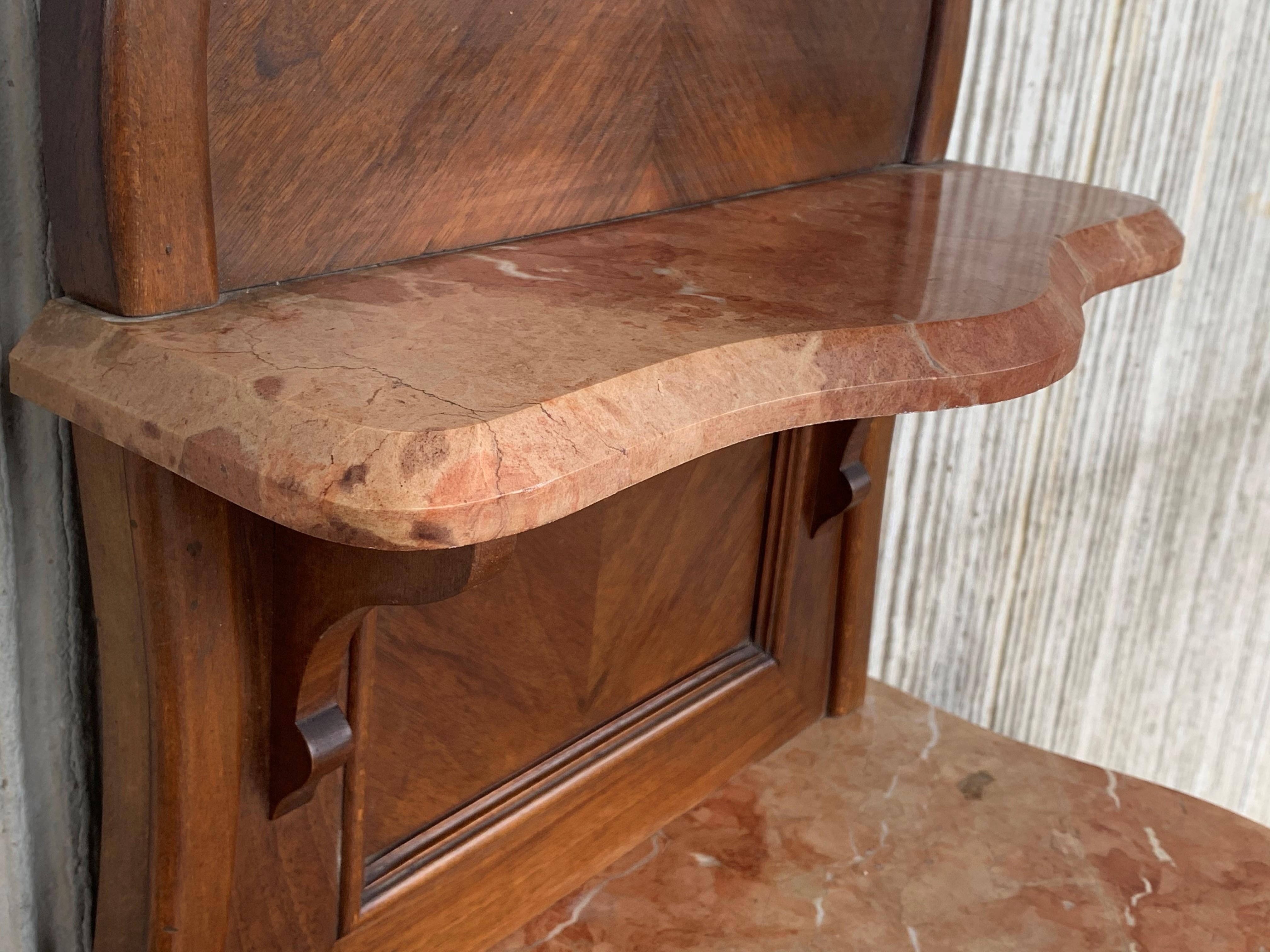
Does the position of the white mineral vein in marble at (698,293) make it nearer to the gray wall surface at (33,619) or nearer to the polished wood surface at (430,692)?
the polished wood surface at (430,692)

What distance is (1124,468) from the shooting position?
2061mm

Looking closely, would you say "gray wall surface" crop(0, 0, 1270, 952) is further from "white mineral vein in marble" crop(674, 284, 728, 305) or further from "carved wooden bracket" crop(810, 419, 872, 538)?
"white mineral vein in marble" crop(674, 284, 728, 305)

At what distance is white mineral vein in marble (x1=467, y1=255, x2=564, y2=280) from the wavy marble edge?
6.4 inches

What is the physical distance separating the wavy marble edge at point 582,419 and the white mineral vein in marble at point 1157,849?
0.67 metres

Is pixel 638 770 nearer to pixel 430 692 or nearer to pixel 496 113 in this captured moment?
pixel 430 692

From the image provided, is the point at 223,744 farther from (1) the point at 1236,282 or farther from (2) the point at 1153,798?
(1) the point at 1236,282

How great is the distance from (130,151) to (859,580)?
954 mm

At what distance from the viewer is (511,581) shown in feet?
3.14

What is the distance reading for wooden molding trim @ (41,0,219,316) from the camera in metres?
0.59

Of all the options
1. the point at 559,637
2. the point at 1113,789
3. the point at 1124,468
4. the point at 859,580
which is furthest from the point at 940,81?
the point at 1124,468

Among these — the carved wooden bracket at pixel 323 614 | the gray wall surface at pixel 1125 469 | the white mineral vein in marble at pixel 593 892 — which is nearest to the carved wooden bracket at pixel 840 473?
the white mineral vein in marble at pixel 593 892

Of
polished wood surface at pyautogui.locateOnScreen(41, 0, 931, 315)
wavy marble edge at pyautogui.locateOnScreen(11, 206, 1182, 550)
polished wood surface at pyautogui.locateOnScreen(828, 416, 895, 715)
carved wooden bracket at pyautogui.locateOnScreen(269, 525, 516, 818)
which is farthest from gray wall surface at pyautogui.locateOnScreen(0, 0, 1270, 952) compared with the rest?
carved wooden bracket at pyautogui.locateOnScreen(269, 525, 516, 818)

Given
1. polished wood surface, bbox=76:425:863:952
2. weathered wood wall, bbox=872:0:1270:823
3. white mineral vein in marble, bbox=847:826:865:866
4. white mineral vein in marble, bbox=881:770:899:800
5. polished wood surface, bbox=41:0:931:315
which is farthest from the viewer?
weathered wood wall, bbox=872:0:1270:823

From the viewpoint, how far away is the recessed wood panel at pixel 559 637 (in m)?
0.90
